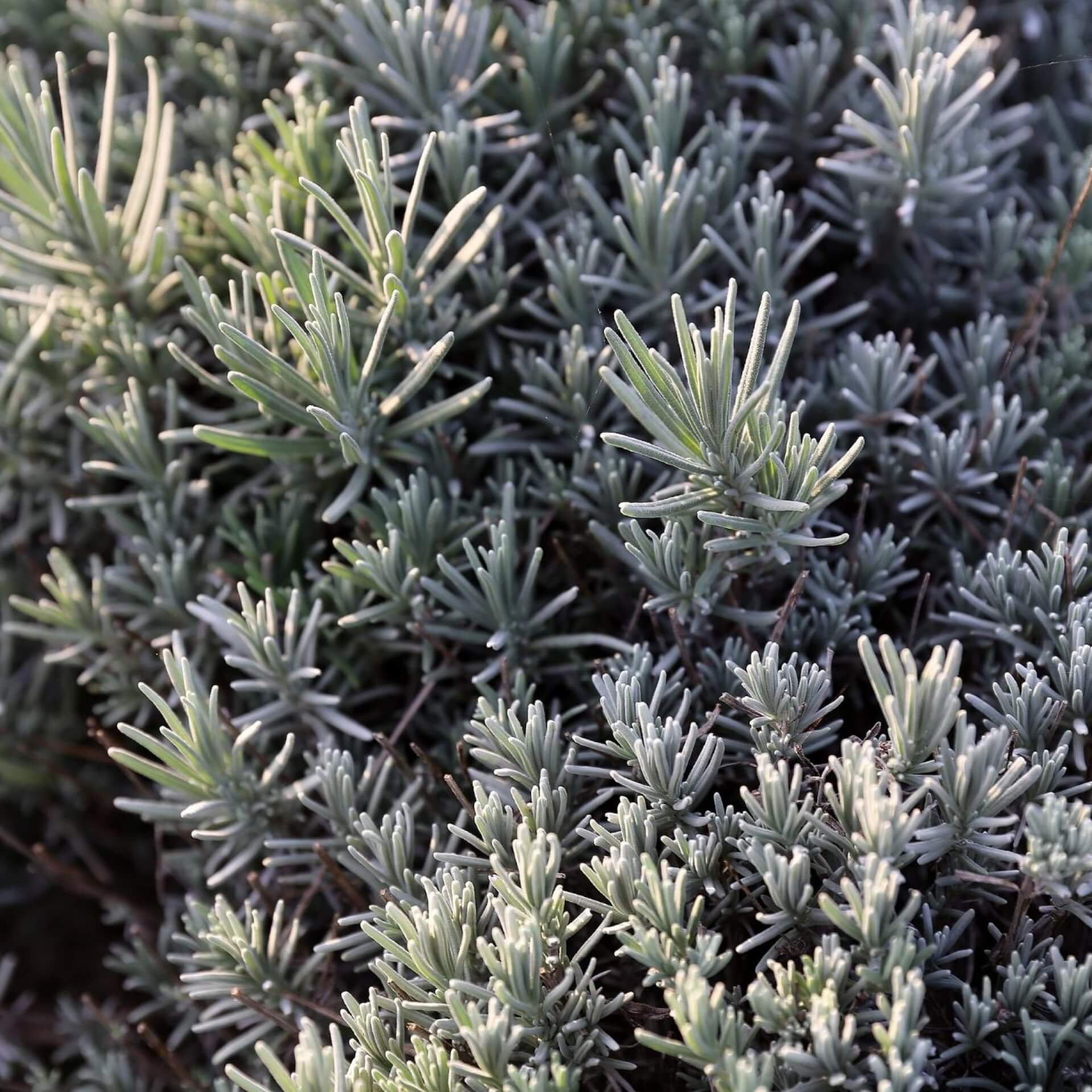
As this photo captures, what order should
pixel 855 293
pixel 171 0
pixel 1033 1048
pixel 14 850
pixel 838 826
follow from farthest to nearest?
pixel 14 850
pixel 171 0
pixel 855 293
pixel 838 826
pixel 1033 1048

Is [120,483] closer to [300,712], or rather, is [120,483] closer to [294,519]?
[294,519]

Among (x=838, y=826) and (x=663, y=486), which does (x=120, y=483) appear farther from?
(x=838, y=826)

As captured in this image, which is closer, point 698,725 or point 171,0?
point 698,725

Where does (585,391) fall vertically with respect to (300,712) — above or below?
above

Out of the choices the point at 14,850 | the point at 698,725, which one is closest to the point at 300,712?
the point at 698,725

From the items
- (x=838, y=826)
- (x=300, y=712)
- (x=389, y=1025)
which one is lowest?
(x=389, y=1025)

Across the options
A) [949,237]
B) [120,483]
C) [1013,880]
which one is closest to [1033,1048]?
[1013,880]

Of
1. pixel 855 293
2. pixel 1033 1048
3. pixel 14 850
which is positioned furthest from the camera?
pixel 14 850
